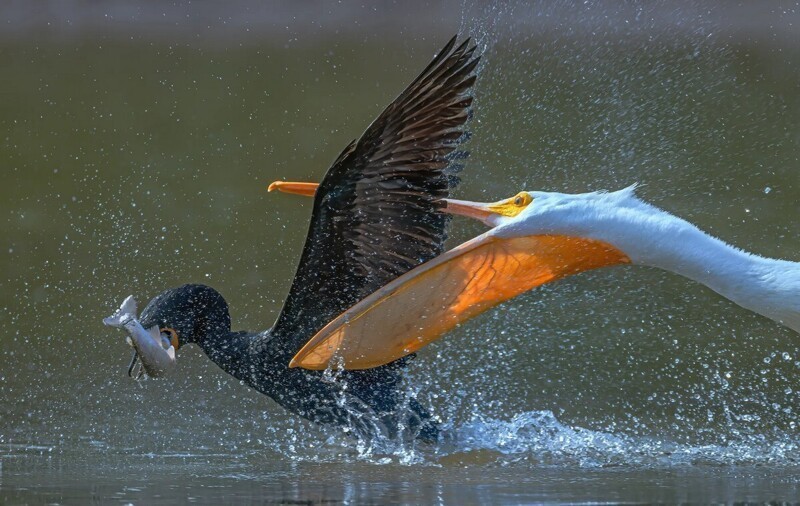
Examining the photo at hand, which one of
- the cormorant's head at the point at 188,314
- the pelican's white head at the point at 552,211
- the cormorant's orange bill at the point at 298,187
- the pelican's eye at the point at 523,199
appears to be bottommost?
the cormorant's head at the point at 188,314

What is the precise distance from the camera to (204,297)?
5805 millimetres

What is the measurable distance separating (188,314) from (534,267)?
1401mm

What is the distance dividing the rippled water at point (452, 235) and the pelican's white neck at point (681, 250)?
0.58 m

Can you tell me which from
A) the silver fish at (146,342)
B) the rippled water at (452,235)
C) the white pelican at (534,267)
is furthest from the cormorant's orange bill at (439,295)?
the silver fish at (146,342)

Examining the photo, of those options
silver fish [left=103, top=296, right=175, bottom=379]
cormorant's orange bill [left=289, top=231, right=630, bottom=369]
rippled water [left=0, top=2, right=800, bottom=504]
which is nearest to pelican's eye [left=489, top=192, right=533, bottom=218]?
cormorant's orange bill [left=289, top=231, right=630, bottom=369]

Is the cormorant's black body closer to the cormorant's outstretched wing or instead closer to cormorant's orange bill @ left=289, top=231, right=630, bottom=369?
the cormorant's outstretched wing

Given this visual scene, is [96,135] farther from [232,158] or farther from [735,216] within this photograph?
[735,216]

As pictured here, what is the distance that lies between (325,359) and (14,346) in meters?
2.15

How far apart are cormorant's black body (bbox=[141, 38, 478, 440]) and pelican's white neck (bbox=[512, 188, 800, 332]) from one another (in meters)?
0.46

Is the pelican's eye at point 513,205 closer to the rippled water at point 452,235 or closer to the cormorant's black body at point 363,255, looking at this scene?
the cormorant's black body at point 363,255

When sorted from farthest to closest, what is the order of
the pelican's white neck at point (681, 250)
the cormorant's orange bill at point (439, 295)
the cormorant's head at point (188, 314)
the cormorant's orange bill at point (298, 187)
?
the cormorant's head at point (188, 314) < the cormorant's orange bill at point (298, 187) < the cormorant's orange bill at point (439, 295) < the pelican's white neck at point (681, 250)

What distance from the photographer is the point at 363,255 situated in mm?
5367

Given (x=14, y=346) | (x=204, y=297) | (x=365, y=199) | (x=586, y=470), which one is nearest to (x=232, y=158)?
(x=14, y=346)

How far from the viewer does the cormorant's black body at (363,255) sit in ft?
17.0
